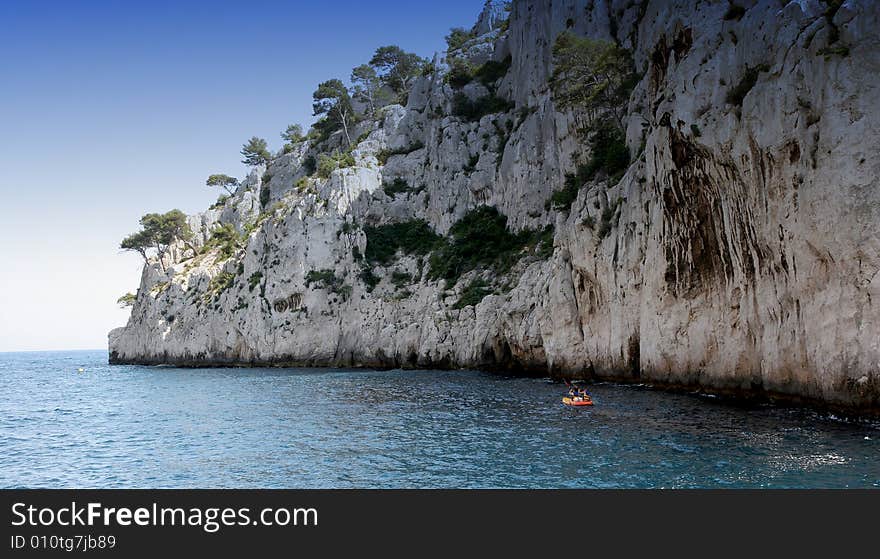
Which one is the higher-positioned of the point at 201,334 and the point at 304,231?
the point at 304,231

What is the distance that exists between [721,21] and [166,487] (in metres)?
32.9

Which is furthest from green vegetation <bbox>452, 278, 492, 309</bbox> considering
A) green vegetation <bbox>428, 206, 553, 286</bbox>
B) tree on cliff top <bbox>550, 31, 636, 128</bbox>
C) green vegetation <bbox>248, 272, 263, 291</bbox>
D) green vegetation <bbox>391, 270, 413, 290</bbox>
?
green vegetation <bbox>248, 272, 263, 291</bbox>

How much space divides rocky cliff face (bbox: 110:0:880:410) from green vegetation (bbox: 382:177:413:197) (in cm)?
33

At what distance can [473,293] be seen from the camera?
60469mm

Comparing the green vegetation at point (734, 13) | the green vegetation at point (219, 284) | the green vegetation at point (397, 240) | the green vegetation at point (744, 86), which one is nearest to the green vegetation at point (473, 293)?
the green vegetation at point (397, 240)

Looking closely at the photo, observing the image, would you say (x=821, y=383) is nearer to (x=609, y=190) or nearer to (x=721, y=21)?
(x=721, y=21)

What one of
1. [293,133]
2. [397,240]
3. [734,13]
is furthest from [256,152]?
[734,13]

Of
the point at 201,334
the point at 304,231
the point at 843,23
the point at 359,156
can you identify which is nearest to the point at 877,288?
the point at 843,23

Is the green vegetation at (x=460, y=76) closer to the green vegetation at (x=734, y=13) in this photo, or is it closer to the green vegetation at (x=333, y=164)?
the green vegetation at (x=333, y=164)

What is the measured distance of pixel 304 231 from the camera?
7744 cm

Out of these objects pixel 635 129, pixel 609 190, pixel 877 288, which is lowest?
pixel 877 288

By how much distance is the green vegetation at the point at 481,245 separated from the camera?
62.5 metres
